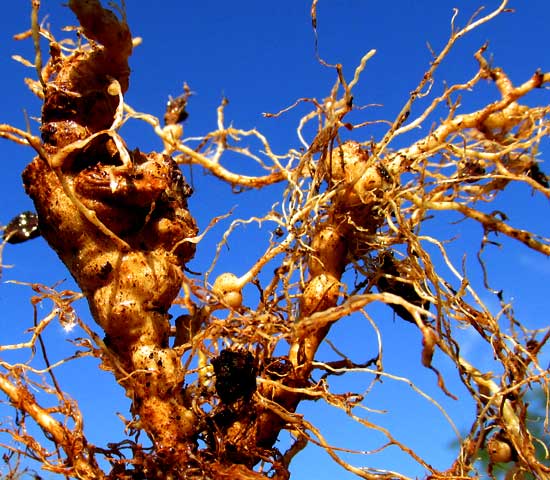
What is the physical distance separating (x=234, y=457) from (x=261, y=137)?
2.93 ft

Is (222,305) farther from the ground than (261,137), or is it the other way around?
(261,137)

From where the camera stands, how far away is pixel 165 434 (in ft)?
4.76

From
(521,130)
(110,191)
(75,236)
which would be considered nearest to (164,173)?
(110,191)

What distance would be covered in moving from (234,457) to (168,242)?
20.4 inches

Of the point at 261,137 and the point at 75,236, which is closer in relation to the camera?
the point at 75,236

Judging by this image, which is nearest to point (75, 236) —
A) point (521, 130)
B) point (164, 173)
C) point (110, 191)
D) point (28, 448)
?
point (110, 191)

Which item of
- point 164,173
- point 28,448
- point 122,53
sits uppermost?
point 122,53

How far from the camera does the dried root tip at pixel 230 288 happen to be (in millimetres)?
1628

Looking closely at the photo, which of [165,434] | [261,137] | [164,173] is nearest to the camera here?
[165,434]

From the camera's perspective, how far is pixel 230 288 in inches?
64.7

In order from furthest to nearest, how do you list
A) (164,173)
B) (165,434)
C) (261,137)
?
(261,137) < (164,173) < (165,434)

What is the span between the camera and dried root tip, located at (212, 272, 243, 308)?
1628 mm

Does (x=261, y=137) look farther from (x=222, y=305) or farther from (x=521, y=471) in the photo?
(x=521, y=471)

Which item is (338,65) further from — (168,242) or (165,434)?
(165,434)
